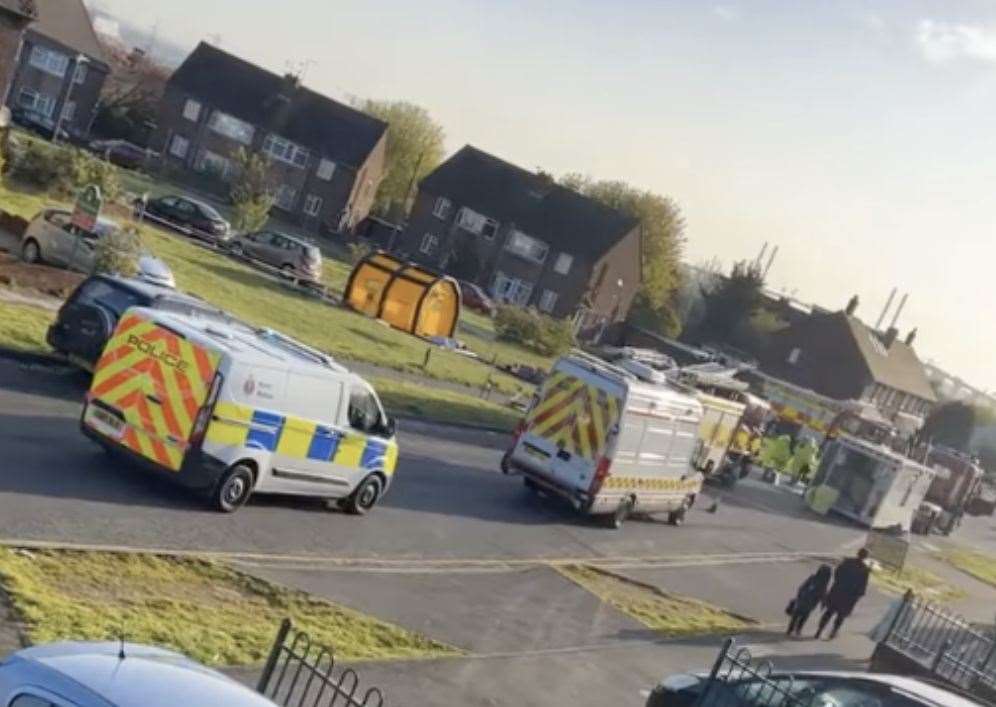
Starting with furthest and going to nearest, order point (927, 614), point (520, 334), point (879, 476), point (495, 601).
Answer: point (520, 334) < point (879, 476) < point (927, 614) < point (495, 601)

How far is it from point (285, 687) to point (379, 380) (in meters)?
19.1

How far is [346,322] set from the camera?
36562mm

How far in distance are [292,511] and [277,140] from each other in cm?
6000

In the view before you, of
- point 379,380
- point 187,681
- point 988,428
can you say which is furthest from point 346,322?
point 988,428

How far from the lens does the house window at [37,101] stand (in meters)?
67.4

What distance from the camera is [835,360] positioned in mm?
84125

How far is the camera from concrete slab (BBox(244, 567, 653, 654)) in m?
13.2

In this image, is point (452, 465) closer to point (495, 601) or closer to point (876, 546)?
point (495, 601)

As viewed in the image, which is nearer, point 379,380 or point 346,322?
point 379,380

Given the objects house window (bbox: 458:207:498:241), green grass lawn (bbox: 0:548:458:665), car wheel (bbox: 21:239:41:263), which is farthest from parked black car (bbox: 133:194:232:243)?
green grass lawn (bbox: 0:548:458:665)

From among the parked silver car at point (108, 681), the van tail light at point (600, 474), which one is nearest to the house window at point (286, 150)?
the van tail light at point (600, 474)

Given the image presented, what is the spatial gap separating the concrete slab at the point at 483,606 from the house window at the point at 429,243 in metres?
57.5

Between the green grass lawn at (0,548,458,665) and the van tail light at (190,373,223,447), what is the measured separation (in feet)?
6.06

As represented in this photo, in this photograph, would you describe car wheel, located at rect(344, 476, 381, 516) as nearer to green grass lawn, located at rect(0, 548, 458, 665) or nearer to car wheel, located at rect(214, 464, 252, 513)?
car wheel, located at rect(214, 464, 252, 513)
